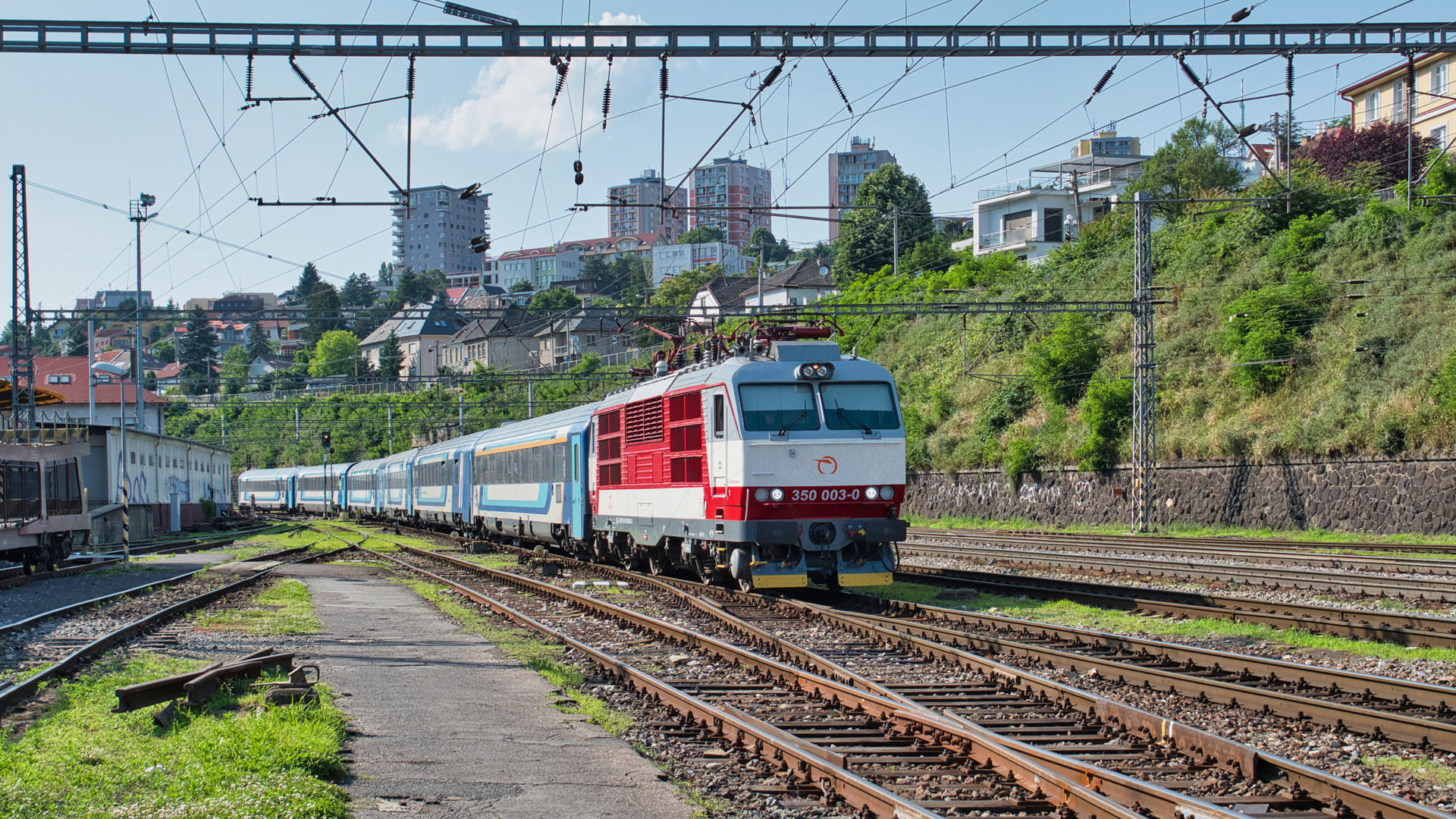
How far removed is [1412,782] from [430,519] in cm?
3919

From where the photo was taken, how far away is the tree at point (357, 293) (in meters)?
168

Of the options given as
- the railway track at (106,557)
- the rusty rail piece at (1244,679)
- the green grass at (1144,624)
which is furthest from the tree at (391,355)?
the rusty rail piece at (1244,679)

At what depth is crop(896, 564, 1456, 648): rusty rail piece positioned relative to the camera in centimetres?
1189

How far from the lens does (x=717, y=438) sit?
16.2 m

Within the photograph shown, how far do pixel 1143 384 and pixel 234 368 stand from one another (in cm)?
8675

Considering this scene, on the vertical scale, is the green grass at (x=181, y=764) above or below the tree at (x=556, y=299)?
below

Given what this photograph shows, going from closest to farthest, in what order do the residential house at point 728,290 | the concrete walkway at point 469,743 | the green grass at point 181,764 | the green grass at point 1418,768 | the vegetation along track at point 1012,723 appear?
the green grass at point 181,764, the vegetation along track at point 1012,723, the concrete walkway at point 469,743, the green grass at point 1418,768, the residential house at point 728,290

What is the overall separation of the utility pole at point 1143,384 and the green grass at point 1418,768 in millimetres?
24134

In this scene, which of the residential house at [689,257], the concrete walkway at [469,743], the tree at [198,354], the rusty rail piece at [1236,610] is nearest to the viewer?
the concrete walkway at [469,743]

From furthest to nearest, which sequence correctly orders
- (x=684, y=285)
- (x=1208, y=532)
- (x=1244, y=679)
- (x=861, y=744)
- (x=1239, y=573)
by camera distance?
1. (x=684, y=285)
2. (x=1208, y=532)
3. (x=1239, y=573)
4. (x=1244, y=679)
5. (x=861, y=744)

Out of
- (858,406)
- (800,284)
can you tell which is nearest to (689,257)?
(800,284)

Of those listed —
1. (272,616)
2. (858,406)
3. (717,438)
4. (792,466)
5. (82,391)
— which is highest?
(82,391)

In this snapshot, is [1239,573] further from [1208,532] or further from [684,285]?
[684,285]

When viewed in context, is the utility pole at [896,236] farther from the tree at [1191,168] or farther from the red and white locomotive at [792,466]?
the red and white locomotive at [792,466]
